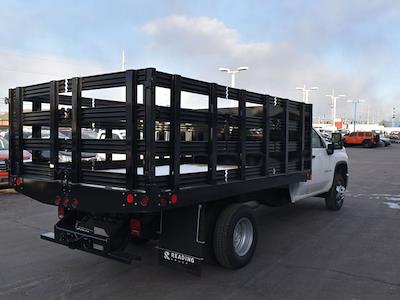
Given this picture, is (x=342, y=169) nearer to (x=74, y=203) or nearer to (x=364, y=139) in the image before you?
(x=74, y=203)

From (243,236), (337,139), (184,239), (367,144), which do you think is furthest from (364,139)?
(184,239)

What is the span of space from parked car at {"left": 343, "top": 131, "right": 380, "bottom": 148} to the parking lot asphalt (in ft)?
143

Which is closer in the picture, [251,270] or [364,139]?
[251,270]

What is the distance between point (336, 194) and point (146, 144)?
6.20m

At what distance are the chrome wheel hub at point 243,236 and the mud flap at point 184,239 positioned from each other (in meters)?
0.73

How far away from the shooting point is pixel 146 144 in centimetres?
387

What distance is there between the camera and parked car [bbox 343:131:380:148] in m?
48.6

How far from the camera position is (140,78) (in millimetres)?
3949

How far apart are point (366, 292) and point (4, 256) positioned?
14.9 ft

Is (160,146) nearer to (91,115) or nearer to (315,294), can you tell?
(91,115)

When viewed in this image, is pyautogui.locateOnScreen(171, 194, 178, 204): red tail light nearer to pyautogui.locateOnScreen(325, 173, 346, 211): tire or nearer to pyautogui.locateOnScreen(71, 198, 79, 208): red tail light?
pyautogui.locateOnScreen(71, 198, 79, 208): red tail light

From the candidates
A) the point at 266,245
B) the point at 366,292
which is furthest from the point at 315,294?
the point at 266,245

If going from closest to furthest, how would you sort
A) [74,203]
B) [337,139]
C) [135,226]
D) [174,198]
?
1. [174,198]
2. [74,203]
3. [135,226]
4. [337,139]

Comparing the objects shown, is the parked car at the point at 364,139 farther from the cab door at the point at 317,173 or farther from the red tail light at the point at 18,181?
the red tail light at the point at 18,181
